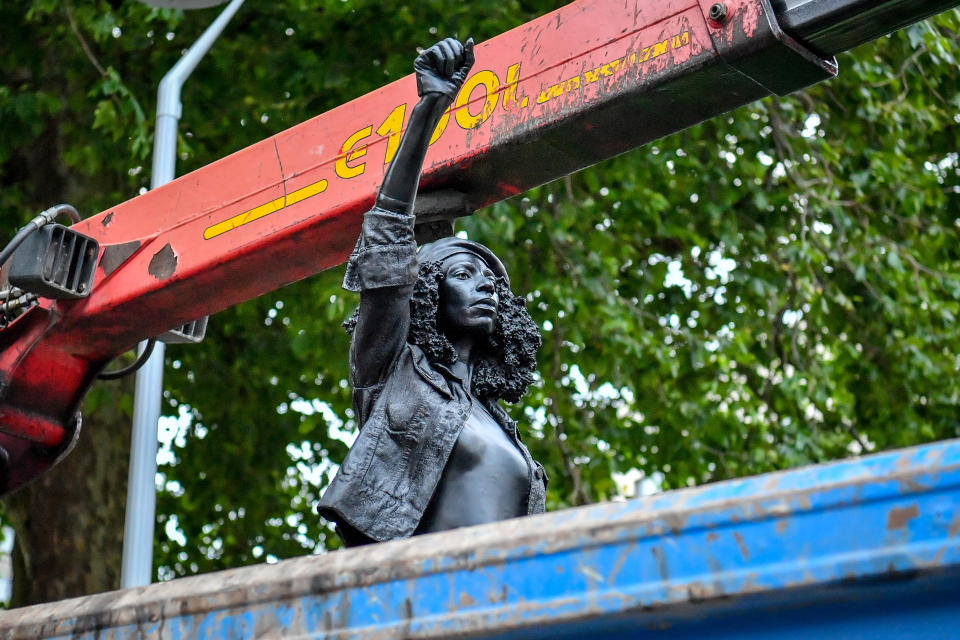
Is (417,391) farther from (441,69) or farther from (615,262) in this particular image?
(615,262)

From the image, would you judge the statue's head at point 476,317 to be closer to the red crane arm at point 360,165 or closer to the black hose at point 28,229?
the red crane arm at point 360,165

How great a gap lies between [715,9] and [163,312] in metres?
2.09

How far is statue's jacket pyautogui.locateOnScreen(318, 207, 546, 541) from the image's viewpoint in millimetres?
3340

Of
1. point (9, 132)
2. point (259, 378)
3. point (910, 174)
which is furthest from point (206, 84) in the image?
point (910, 174)

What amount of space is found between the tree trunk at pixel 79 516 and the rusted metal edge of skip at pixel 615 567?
5936 mm

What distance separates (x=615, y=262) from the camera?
29.5ft

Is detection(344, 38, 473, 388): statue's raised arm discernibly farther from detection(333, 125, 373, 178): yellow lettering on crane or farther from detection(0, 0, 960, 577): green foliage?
detection(0, 0, 960, 577): green foliage

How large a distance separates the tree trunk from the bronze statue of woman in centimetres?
491

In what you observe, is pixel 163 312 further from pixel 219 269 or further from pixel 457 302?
pixel 457 302

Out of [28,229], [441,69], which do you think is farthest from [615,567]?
[28,229]

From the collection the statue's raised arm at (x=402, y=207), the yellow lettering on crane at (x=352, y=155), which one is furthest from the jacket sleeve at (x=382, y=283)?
the yellow lettering on crane at (x=352, y=155)

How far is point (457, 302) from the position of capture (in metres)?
3.72

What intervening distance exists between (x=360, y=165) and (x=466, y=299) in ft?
1.88

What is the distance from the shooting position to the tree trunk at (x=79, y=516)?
805 centimetres
